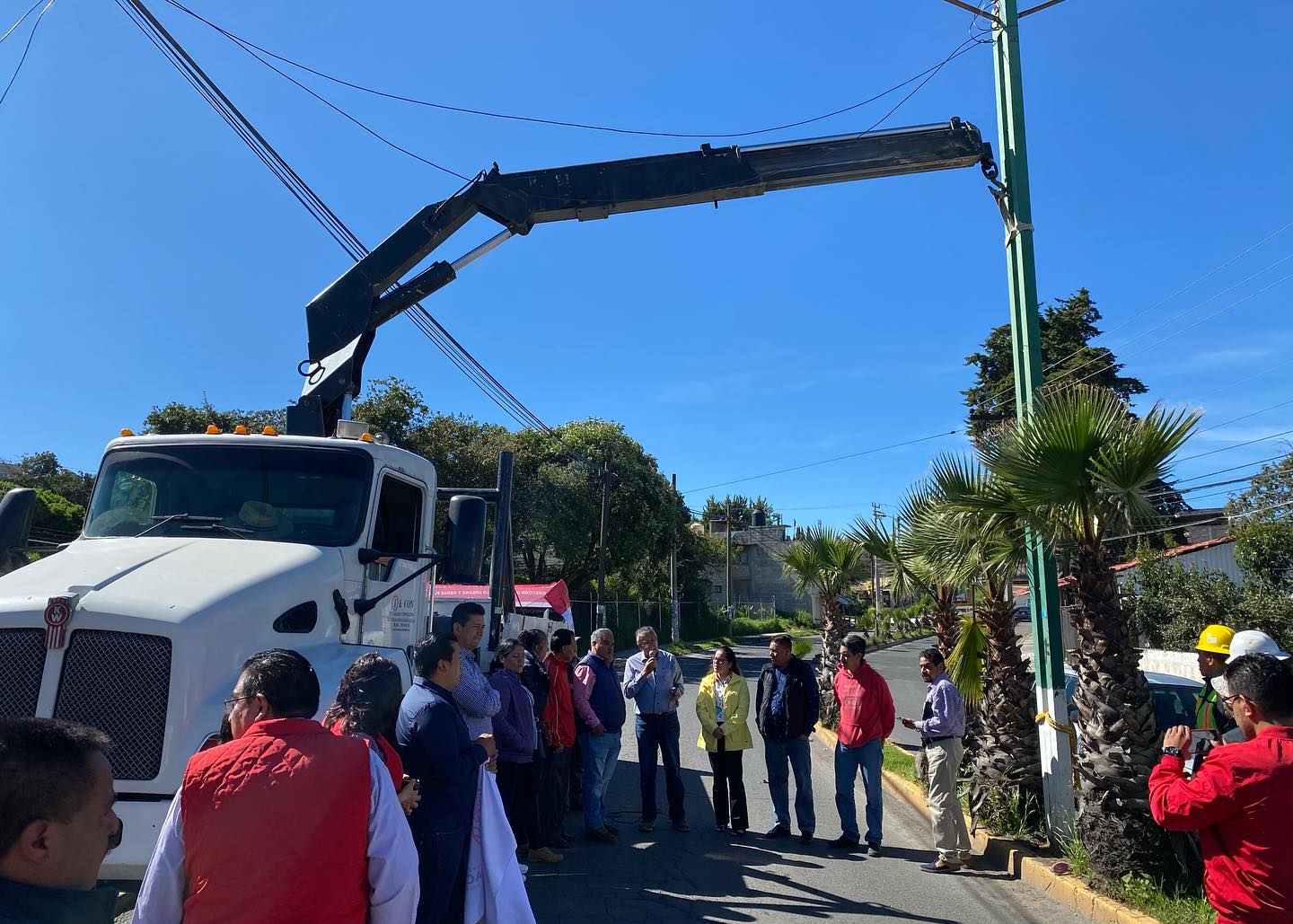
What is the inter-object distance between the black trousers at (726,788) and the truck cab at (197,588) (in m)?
3.43

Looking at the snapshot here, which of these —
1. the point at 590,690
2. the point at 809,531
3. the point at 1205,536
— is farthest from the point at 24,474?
the point at 1205,536

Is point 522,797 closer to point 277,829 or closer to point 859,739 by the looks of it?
point 859,739

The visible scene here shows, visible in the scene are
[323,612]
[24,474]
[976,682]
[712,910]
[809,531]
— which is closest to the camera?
[323,612]

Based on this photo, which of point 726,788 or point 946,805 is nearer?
point 946,805

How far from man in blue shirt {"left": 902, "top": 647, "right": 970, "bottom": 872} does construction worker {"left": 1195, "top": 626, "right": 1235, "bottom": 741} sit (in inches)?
86.5

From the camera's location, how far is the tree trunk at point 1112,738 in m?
6.18

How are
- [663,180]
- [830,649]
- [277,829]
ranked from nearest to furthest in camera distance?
[277,829] → [663,180] → [830,649]

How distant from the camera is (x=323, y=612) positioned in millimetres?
5461

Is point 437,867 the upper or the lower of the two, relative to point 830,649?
lower

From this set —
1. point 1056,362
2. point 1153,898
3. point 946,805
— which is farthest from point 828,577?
point 1056,362

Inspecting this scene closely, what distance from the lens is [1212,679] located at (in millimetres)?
5766

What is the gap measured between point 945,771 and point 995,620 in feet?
5.61

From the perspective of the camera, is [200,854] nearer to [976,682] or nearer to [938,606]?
[976,682]

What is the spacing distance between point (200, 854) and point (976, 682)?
8.89 m
